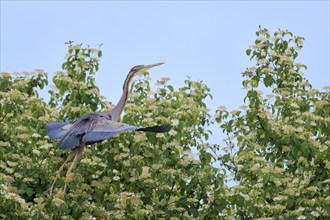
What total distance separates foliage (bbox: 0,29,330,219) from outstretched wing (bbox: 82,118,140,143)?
691 millimetres

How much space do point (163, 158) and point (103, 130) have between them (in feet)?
4.52

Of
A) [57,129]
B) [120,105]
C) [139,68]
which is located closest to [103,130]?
[57,129]

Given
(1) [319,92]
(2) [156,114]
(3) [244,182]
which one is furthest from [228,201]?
(1) [319,92]

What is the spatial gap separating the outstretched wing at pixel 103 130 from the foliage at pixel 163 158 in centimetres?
69

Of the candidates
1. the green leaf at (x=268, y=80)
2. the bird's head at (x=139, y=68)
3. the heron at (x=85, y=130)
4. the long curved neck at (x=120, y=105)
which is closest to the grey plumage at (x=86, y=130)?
the heron at (x=85, y=130)

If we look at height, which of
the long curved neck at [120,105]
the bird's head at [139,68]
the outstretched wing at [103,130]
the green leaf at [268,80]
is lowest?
the outstretched wing at [103,130]

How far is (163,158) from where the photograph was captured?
47.8 ft

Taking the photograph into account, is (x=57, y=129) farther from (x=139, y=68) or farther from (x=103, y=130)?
(x=139, y=68)

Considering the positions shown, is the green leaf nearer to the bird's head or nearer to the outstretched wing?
the bird's head

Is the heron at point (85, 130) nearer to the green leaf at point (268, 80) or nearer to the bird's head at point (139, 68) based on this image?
the bird's head at point (139, 68)

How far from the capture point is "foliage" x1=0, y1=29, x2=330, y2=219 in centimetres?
1384

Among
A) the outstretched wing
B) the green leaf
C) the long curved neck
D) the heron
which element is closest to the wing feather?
the heron

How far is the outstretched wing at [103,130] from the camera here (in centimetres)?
1326

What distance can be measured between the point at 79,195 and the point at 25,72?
3.19 metres
